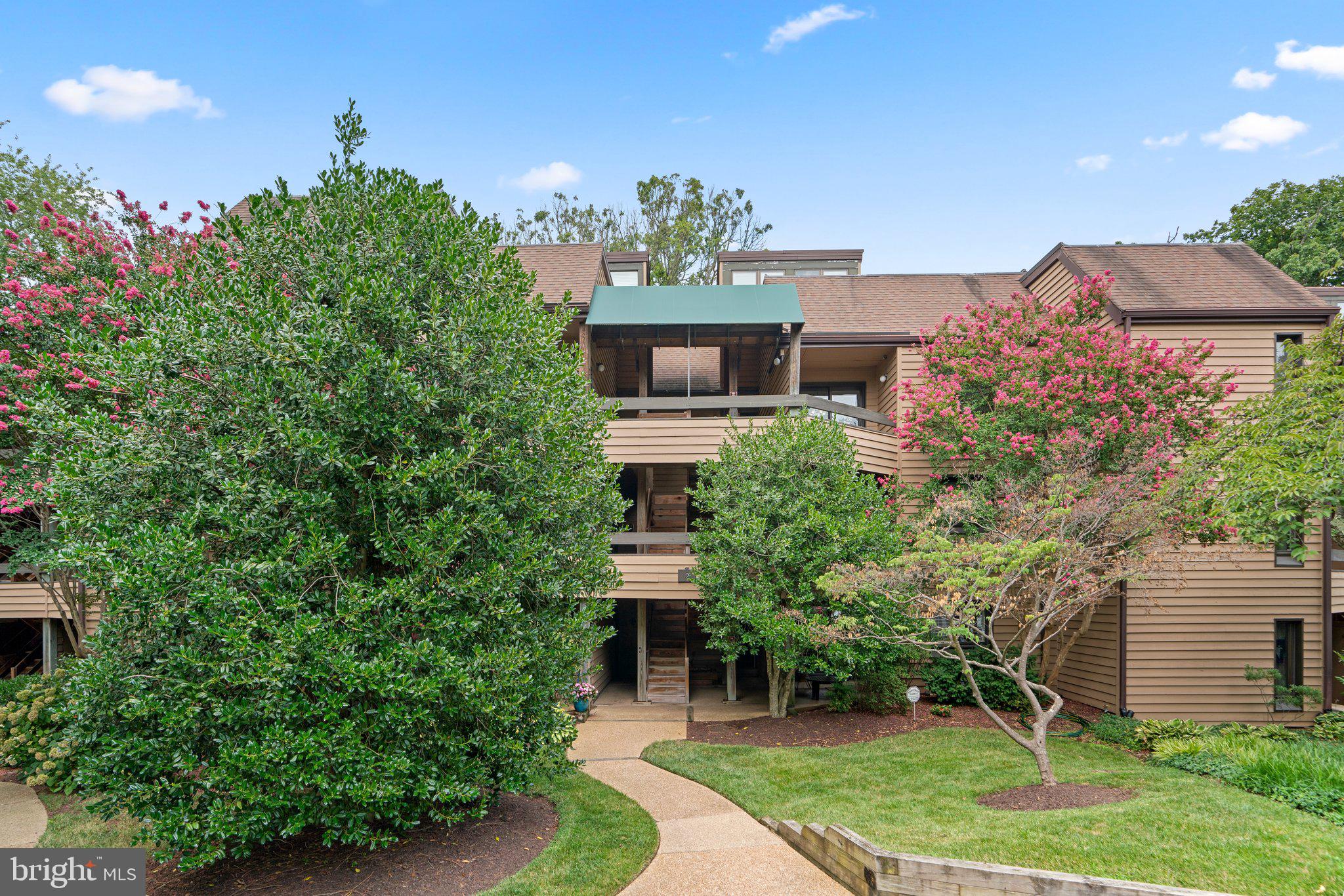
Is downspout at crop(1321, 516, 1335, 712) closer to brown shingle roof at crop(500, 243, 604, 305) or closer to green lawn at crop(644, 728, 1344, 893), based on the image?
green lawn at crop(644, 728, 1344, 893)

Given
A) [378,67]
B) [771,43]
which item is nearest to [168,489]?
[378,67]

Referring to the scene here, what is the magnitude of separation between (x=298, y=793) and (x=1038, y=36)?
20336 mm

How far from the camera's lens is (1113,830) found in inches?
242

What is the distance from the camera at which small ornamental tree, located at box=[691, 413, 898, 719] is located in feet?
39.1

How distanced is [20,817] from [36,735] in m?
2.27

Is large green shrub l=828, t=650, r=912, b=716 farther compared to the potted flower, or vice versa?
large green shrub l=828, t=650, r=912, b=716

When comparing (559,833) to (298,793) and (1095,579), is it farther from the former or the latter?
(1095,579)

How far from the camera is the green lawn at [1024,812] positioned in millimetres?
5352

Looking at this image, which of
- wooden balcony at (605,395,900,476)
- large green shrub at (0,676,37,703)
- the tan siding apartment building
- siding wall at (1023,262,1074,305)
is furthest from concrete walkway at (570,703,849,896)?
siding wall at (1023,262,1074,305)

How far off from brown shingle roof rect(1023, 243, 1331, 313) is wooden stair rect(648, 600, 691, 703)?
12.2 meters

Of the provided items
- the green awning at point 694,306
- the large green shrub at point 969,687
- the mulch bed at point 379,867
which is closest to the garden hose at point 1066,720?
the large green shrub at point 969,687

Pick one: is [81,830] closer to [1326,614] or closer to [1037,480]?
[1037,480]

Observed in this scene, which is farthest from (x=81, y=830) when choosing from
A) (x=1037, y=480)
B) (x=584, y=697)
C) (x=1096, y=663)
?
(x=1096, y=663)

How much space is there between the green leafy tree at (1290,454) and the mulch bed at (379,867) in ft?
32.0
